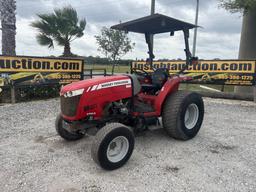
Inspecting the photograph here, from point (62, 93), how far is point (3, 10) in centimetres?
611

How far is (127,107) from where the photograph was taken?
11.8ft

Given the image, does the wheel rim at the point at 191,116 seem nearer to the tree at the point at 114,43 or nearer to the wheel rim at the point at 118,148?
the wheel rim at the point at 118,148

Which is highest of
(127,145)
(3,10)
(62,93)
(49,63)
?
(3,10)

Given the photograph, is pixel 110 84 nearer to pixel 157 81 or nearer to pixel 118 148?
pixel 118 148

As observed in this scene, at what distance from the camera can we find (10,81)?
6.79m

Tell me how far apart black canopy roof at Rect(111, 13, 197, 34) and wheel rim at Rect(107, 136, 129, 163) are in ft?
6.98

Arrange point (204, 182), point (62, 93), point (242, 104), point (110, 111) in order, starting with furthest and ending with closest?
1. point (242, 104)
2. point (110, 111)
3. point (62, 93)
4. point (204, 182)

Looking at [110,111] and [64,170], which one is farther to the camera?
[110,111]

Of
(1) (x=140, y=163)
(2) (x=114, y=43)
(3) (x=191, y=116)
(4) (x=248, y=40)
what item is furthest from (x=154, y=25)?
(2) (x=114, y=43)

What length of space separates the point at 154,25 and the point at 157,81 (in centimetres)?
111

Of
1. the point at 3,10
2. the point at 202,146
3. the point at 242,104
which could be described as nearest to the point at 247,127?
the point at 202,146

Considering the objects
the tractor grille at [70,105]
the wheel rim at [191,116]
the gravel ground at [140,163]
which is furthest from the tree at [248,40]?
the tractor grille at [70,105]

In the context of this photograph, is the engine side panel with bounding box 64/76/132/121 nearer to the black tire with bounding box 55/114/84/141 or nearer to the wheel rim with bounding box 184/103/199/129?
the black tire with bounding box 55/114/84/141

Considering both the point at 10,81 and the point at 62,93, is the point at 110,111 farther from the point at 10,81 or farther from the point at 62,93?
the point at 10,81
